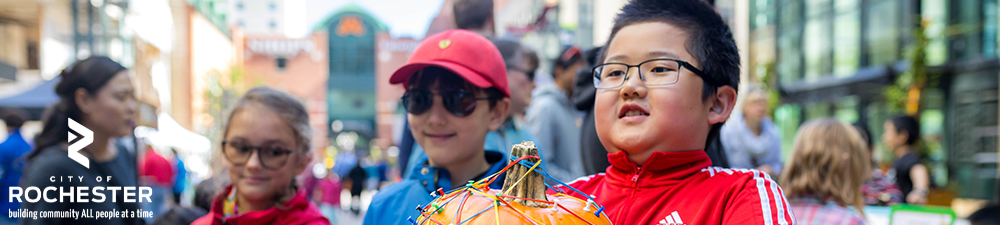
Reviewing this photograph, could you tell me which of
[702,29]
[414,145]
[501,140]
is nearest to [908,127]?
[501,140]

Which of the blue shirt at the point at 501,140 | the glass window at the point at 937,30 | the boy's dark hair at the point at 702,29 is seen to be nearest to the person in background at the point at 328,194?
the blue shirt at the point at 501,140

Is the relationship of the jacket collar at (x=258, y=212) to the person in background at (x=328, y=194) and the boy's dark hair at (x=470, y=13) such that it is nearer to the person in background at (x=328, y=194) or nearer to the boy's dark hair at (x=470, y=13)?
the boy's dark hair at (x=470, y=13)

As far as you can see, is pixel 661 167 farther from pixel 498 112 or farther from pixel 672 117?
pixel 498 112

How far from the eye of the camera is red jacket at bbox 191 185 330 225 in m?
2.31

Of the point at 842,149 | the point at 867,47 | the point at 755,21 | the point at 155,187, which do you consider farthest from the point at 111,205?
the point at 755,21

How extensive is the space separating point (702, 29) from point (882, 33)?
18.8 meters

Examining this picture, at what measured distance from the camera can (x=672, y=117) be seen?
4.47 ft

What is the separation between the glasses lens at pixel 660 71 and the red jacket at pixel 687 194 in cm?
17

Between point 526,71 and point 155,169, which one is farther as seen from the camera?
point 155,169

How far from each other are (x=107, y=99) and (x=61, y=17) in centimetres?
1620

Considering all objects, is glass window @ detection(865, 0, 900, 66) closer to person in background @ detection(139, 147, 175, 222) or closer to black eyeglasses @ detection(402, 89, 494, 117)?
person in background @ detection(139, 147, 175, 222)

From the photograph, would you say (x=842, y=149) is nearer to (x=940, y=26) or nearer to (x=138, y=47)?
(x=940, y=26)

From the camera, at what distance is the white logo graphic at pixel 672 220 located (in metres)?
1.37

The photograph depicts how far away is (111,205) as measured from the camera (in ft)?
10.8
